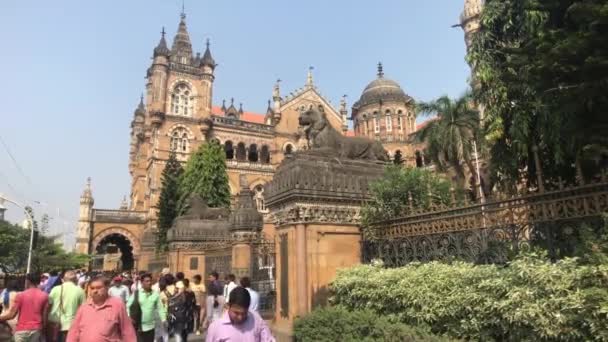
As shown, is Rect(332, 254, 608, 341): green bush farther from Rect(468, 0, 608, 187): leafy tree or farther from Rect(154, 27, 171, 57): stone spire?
Rect(154, 27, 171, 57): stone spire

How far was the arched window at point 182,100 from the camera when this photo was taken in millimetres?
40719

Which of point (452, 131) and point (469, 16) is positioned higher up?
point (469, 16)

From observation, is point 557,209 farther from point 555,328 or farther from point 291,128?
point 291,128

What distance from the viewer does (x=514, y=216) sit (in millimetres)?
5555

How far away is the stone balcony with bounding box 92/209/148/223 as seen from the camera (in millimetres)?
38616

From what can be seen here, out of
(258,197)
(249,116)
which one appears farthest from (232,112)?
(258,197)

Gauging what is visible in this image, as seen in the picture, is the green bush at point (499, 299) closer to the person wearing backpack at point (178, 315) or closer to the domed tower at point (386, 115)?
the person wearing backpack at point (178, 315)

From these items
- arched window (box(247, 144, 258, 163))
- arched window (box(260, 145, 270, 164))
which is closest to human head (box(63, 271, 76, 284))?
arched window (box(247, 144, 258, 163))

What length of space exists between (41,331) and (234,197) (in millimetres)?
33289

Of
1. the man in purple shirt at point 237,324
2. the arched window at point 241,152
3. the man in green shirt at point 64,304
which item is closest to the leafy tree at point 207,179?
the arched window at point 241,152

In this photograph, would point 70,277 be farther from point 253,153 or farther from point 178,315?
point 253,153

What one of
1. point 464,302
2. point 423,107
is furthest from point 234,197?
point 464,302

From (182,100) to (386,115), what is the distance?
21.9 meters

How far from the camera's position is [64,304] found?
666 cm
